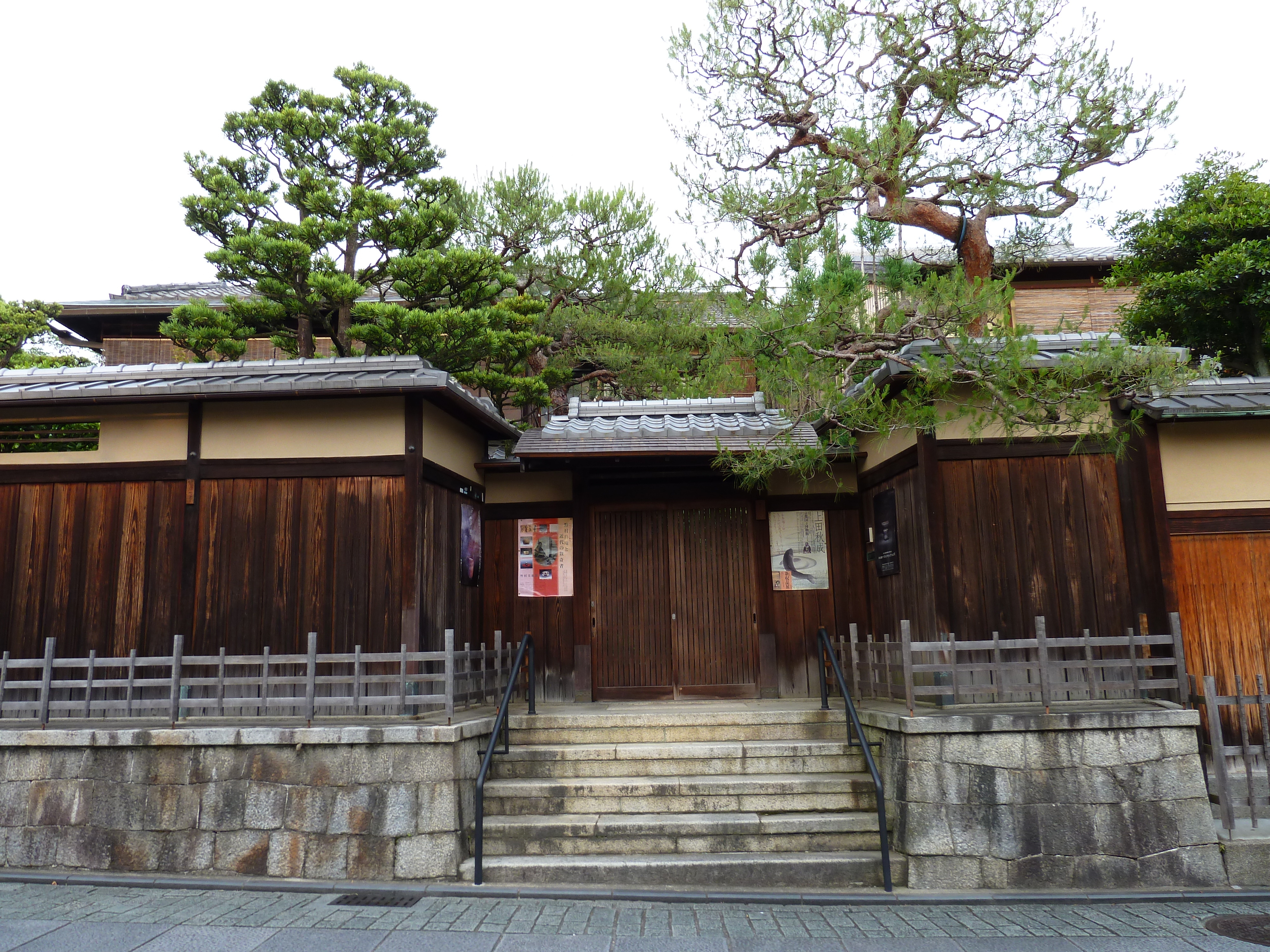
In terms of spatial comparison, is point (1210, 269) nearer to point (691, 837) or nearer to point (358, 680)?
point (691, 837)

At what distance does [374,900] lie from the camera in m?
6.02

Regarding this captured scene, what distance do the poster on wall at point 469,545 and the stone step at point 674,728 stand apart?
7.55ft

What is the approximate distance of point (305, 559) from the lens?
834 centimetres

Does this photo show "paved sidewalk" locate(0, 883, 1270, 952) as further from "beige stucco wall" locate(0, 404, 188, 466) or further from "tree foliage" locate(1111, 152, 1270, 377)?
"tree foliage" locate(1111, 152, 1270, 377)

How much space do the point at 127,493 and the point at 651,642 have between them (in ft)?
20.4

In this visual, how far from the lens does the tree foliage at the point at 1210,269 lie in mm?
12039

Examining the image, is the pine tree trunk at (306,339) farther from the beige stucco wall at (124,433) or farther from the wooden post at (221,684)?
the wooden post at (221,684)

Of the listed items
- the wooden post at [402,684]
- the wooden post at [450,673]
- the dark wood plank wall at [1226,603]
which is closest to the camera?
the wooden post at [450,673]

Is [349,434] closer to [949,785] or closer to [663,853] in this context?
[663,853]

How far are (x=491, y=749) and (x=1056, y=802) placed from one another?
4.53 m

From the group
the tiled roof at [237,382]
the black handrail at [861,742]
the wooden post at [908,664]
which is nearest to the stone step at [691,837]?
the black handrail at [861,742]

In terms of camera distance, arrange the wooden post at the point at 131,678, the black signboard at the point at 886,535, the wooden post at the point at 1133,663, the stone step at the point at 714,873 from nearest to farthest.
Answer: the stone step at the point at 714,873
the wooden post at the point at 1133,663
the wooden post at the point at 131,678
the black signboard at the point at 886,535

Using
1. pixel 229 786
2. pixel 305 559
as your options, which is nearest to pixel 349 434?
pixel 305 559

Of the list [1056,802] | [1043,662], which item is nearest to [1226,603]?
[1043,662]
